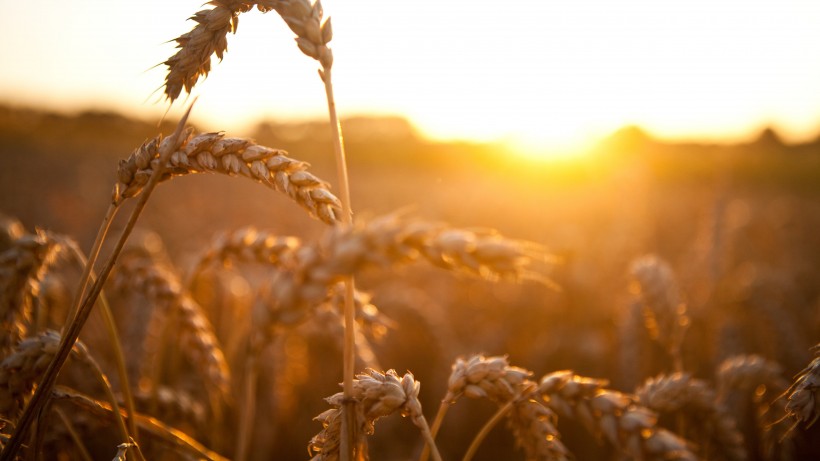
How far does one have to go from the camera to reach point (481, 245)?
810 millimetres

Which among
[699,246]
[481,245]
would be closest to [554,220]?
[699,246]

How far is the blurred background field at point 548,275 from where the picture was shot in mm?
3918

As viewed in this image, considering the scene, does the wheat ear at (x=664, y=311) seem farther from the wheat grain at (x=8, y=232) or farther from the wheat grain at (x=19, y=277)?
the wheat grain at (x=8, y=232)

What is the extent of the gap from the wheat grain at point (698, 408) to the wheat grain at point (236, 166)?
1008mm

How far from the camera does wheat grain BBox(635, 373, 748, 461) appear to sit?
167cm

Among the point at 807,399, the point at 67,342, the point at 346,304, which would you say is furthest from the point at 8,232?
the point at 807,399

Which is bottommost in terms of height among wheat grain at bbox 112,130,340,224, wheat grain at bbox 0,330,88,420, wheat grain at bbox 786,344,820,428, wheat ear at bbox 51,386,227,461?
wheat ear at bbox 51,386,227,461

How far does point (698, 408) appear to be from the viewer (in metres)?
1.87

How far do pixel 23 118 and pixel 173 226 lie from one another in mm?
22714

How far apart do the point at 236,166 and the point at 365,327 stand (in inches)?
24.4

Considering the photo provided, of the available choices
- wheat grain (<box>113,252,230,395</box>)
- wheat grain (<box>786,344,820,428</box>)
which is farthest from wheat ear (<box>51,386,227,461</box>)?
wheat grain (<box>786,344,820,428</box>)

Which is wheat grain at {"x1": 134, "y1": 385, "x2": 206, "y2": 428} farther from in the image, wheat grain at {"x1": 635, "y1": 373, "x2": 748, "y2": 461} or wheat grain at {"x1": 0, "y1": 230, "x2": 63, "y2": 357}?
wheat grain at {"x1": 635, "y1": 373, "x2": 748, "y2": 461}

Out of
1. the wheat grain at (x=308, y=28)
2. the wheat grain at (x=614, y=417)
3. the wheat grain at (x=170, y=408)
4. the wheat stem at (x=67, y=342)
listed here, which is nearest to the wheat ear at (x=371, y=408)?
the wheat grain at (x=614, y=417)

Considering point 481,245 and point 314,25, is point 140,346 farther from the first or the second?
point 481,245
